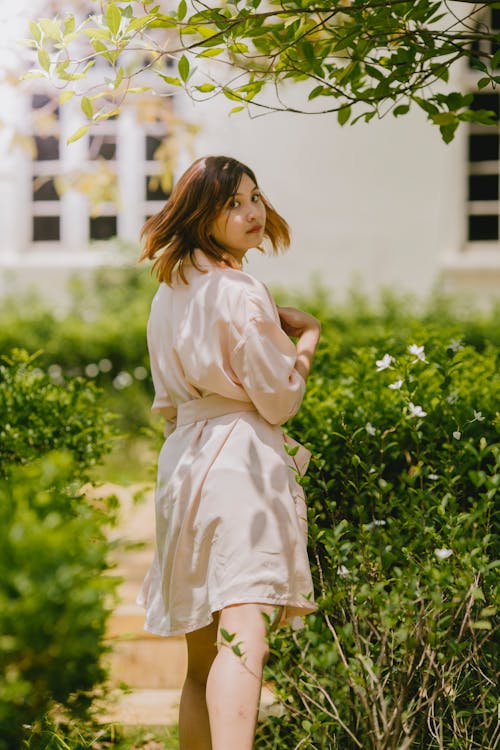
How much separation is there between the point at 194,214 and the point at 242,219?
0.14 meters

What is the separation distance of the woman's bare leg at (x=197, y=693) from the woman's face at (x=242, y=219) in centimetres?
→ 108

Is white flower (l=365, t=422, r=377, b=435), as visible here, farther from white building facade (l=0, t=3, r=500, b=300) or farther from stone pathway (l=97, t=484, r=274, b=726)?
white building facade (l=0, t=3, r=500, b=300)

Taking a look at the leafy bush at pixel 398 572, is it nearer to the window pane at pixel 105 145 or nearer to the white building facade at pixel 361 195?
the white building facade at pixel 361 195

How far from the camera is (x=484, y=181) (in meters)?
9.69

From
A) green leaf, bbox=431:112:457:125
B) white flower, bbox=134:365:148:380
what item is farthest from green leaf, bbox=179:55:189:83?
white flower, bbox=134:365:148:380

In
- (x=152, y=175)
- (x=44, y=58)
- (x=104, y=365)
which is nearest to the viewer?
(x=44, y=58)

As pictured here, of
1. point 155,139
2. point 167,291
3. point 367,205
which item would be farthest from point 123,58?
point 167,291

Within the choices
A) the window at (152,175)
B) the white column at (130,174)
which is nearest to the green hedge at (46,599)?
the white column at (130,174)

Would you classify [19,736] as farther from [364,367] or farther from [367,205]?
[367,205]

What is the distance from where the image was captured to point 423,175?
9172 mm

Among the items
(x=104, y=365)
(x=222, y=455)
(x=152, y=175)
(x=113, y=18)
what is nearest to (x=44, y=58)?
(x=113, y=18)

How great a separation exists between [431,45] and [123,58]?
7118 millimetres

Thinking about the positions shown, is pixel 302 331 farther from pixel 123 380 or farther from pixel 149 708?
pixel 123 380

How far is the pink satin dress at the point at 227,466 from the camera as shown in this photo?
251 cm
